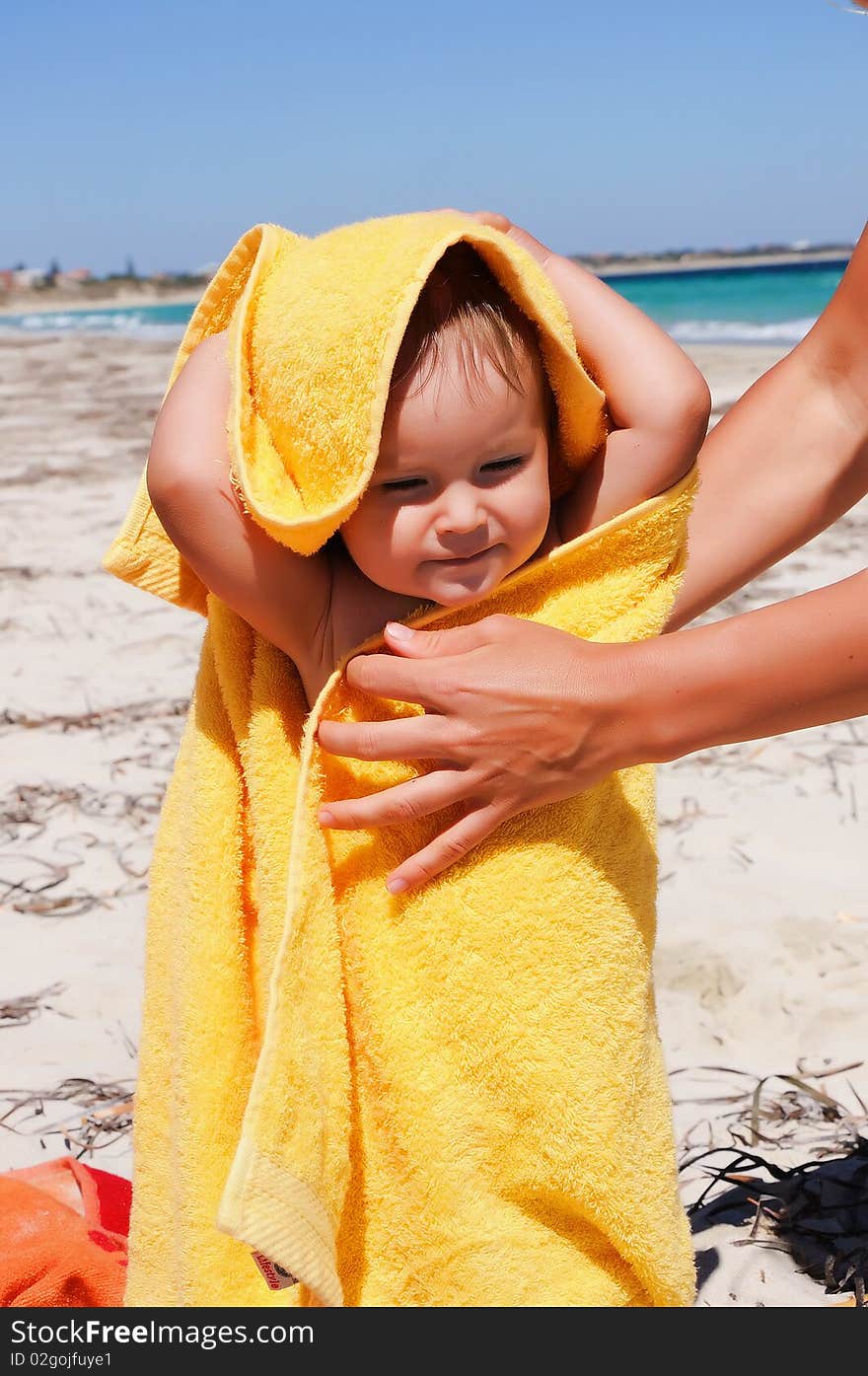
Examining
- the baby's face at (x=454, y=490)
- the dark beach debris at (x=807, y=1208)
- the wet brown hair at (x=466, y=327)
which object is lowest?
the dark beach debris at (x=807, y=1208)

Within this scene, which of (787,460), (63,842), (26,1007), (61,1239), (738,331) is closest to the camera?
(787,460)

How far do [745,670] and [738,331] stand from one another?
23.2 meters

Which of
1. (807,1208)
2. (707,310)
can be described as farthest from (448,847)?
(707,310)

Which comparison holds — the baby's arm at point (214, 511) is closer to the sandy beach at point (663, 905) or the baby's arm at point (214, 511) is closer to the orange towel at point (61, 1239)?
the sandy beach at point (663, 905)

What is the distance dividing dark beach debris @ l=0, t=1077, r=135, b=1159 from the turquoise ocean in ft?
58.3

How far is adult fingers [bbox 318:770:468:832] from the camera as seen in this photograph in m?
1.38

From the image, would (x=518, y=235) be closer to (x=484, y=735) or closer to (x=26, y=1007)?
(x=484, y=735)

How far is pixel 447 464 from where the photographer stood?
1.35 metres

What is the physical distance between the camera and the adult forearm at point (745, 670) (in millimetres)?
1421

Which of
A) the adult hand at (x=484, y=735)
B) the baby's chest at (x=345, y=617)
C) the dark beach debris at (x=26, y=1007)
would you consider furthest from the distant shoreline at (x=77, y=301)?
the adult hand at (x=484, y=735)

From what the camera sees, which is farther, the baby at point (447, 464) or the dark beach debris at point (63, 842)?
the dark beach debris at point (63, 842)

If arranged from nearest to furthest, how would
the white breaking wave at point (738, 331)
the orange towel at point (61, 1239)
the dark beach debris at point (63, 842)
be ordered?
the orange towel at point (61, 1239) < the dark beach debris at point (63, 842) < the white breaking wave at point (738, 331)

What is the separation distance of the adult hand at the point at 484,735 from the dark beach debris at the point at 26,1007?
5.09 feet

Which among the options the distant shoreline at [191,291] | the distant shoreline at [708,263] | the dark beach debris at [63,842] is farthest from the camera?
the distant shoreline at [708,263]
